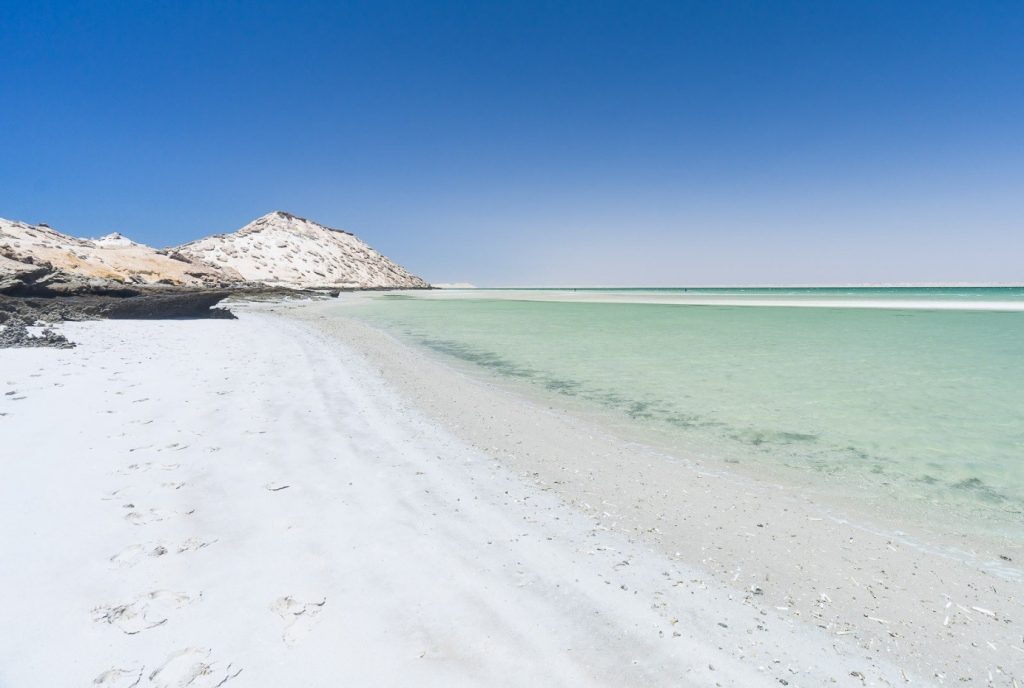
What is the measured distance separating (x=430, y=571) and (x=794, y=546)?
3034 mm

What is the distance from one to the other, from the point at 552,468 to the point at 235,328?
1612 centimetres

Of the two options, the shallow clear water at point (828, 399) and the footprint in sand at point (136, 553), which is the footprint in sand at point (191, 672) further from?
the shallow clear water at point (828, 399)

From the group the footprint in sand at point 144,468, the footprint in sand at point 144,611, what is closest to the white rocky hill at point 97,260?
the footprint in sand at point 144,468

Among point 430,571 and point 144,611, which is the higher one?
point 144,611

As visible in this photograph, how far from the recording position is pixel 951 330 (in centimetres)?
2092

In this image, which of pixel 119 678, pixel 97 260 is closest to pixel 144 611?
pixel 119 678

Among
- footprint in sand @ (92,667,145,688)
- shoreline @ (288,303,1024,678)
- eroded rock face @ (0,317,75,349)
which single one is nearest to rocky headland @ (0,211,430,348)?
eroded rock face @ (0,317,75,349)

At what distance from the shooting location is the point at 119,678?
80.0 inches

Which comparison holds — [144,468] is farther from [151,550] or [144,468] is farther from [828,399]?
[828,399]

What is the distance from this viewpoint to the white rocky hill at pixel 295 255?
89.9 m

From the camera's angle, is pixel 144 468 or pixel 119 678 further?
pixel 144 468

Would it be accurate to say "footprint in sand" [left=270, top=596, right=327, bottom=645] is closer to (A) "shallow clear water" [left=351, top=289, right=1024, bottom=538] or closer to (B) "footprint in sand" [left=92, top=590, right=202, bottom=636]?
(B) "footprint in sand" [left=92, top=590, right=202, bottom=636]

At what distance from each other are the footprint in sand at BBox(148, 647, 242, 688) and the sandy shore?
11 mm

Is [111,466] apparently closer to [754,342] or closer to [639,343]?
[639,343]
